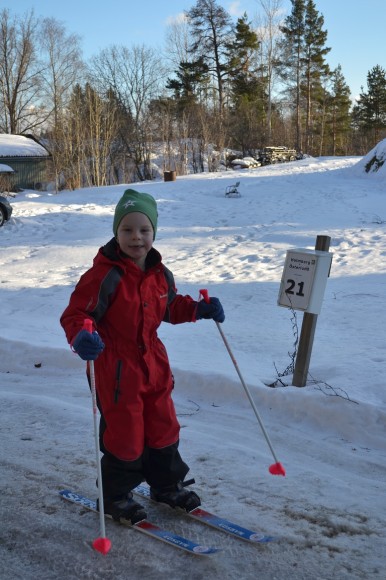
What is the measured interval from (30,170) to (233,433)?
114 ft

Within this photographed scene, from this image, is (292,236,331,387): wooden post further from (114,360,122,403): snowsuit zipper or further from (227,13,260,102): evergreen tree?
(227,13,260,102): evergreen tree

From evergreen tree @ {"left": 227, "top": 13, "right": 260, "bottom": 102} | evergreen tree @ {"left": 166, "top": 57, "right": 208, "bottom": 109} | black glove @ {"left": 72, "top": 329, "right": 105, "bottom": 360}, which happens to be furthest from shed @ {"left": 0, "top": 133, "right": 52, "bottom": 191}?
black glove @ {"left": 72, "top": 329, "right": 105, "bottom": 360}

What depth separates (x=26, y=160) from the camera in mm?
36000

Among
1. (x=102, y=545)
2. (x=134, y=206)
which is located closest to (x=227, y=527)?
(x=102, y=545)

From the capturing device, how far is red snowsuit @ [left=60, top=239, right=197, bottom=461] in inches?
112

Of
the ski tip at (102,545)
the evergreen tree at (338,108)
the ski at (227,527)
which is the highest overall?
the evergreen tree at (338,108)

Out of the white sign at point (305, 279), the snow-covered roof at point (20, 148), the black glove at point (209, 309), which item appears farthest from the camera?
the snow-covered roof at point (20, 148)

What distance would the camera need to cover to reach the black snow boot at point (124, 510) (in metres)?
2.95

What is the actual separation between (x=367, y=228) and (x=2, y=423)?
9.54 metres

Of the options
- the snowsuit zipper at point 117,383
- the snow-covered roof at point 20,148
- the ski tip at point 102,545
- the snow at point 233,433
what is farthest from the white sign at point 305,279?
the snow-covered roof at point 20,148

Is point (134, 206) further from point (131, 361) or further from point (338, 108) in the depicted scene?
point (338, 108)

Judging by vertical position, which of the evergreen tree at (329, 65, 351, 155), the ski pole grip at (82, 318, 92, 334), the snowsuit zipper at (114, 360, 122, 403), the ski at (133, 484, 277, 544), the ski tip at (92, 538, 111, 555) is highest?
the evergreen tree at (329, 65, 351, 155)

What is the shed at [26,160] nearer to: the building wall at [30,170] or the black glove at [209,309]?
the building wall at [30,170]

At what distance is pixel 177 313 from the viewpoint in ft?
10.6
